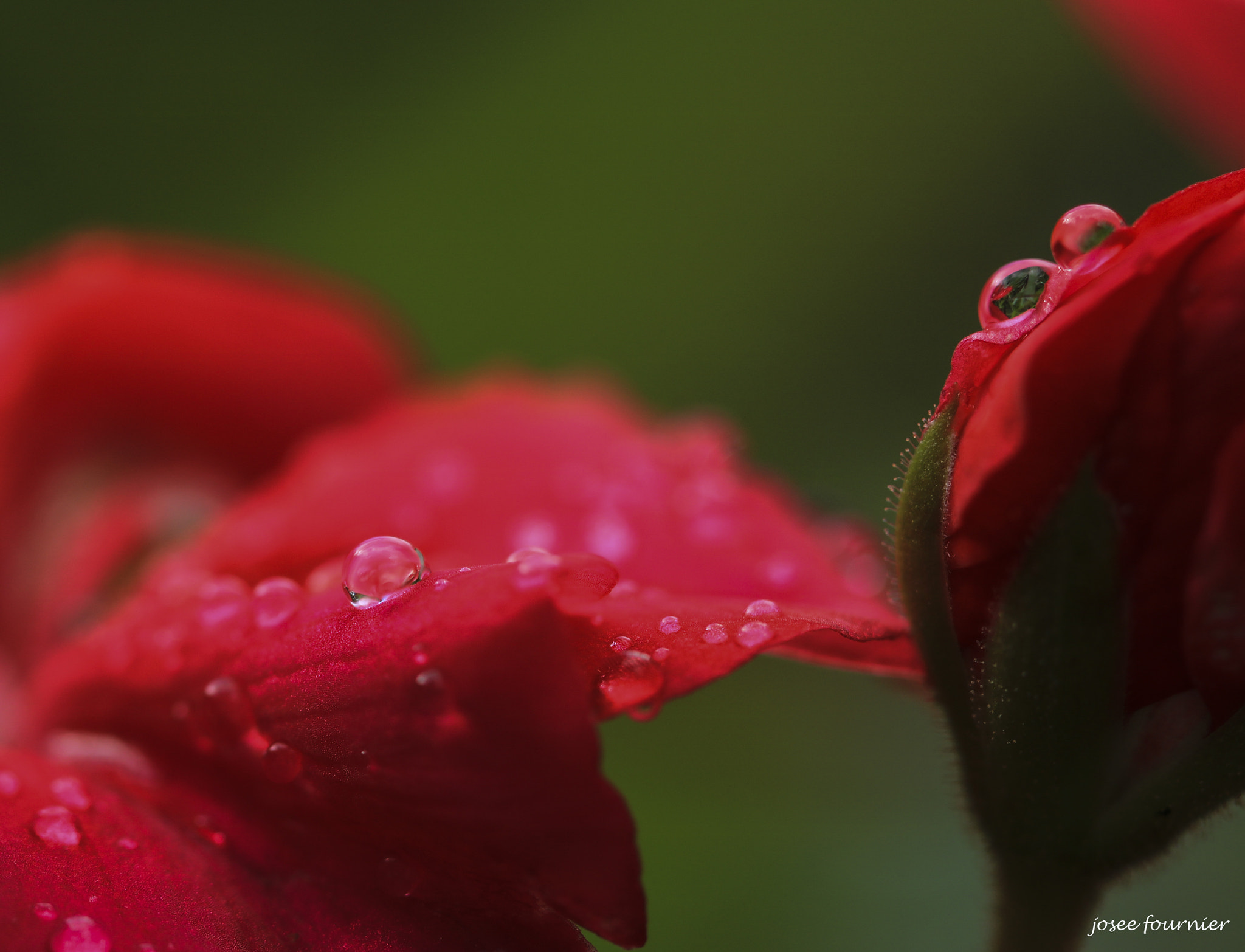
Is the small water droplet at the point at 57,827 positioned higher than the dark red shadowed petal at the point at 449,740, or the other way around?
the dark red shadowed petal at the point at 449,740

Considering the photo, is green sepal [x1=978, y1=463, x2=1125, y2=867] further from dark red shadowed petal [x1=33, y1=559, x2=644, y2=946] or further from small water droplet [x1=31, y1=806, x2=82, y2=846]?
small water droplet [x1=31, y1=806, x2=82, y2=846]

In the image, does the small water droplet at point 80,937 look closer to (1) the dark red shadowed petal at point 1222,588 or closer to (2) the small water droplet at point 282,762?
(2) the small water droplet at point 282,762

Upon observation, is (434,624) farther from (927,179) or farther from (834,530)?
(927,179)

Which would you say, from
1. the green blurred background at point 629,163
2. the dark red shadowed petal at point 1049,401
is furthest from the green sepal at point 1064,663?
the green blurred background at point 629,163

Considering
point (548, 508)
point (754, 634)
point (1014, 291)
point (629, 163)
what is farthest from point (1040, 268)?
point (629, 163)

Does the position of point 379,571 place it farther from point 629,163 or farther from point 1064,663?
point 629,163

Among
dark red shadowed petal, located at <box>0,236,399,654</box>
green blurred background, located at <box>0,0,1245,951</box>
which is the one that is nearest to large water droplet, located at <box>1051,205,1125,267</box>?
dark red shadowed petal, located at <box>0,236,399,654</box>

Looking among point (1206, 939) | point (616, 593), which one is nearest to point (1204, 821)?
point (616, 593)
